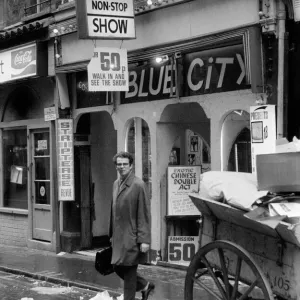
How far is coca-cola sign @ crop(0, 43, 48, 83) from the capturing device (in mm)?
14578

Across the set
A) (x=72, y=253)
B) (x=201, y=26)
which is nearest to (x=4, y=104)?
(x=72, y=253)

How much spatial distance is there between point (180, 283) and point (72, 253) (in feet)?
13.7

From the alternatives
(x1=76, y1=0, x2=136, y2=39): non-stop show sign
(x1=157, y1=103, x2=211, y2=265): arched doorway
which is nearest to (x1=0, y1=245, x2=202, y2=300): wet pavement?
(x1=157, y1=103, x2=211, y2=265): arched doorway

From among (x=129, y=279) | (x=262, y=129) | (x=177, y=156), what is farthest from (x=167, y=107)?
(x=129, y=279)

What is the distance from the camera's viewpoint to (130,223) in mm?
8125

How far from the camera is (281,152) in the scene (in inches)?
241

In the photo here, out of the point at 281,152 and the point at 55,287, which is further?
the point at 55,287

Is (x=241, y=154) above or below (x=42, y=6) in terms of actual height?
below

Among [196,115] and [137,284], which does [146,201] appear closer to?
[137,284]

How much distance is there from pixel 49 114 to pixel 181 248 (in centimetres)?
448

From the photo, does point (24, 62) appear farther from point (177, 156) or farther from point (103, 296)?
point (103, 296)

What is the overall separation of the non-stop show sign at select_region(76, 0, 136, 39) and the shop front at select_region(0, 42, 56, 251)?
3.35 meters

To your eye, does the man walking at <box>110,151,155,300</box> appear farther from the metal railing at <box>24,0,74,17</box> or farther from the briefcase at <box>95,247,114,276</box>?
the metal railing at <box>24,0,74,17</box>

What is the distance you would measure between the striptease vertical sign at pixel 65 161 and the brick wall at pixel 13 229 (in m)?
2.21
